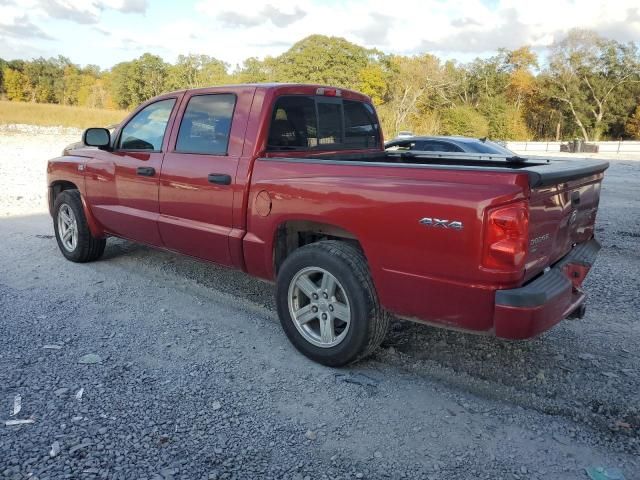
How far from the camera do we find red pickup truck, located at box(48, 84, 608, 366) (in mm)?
2791

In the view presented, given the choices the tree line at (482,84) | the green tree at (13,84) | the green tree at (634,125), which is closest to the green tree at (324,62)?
the tree line at (482,84)

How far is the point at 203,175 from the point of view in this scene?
4.25 meters

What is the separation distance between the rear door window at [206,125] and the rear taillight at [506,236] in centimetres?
229

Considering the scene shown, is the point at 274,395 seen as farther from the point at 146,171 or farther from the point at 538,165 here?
the point at 146,171

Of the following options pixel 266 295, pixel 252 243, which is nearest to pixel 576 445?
pixel 252 243

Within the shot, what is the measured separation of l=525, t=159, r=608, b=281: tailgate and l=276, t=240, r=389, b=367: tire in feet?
3.32

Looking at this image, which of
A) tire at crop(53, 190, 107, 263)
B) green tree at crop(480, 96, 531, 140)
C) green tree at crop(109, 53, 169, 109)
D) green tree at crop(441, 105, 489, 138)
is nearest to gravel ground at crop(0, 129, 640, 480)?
tire at crop(53, 190, 107, 263)

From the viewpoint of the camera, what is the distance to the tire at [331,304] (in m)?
3.35

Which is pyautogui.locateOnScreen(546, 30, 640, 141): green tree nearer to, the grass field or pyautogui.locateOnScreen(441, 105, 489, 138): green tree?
pyautogui.locateOnScreen(441, 105, 489, 138): green tree

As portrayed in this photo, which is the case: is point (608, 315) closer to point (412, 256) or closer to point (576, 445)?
point (576, 445)

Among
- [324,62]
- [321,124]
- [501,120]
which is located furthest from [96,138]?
[324,62]

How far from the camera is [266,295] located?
5016mm

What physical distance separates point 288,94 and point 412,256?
1.91 meters

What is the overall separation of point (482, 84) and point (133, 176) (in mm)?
58978
